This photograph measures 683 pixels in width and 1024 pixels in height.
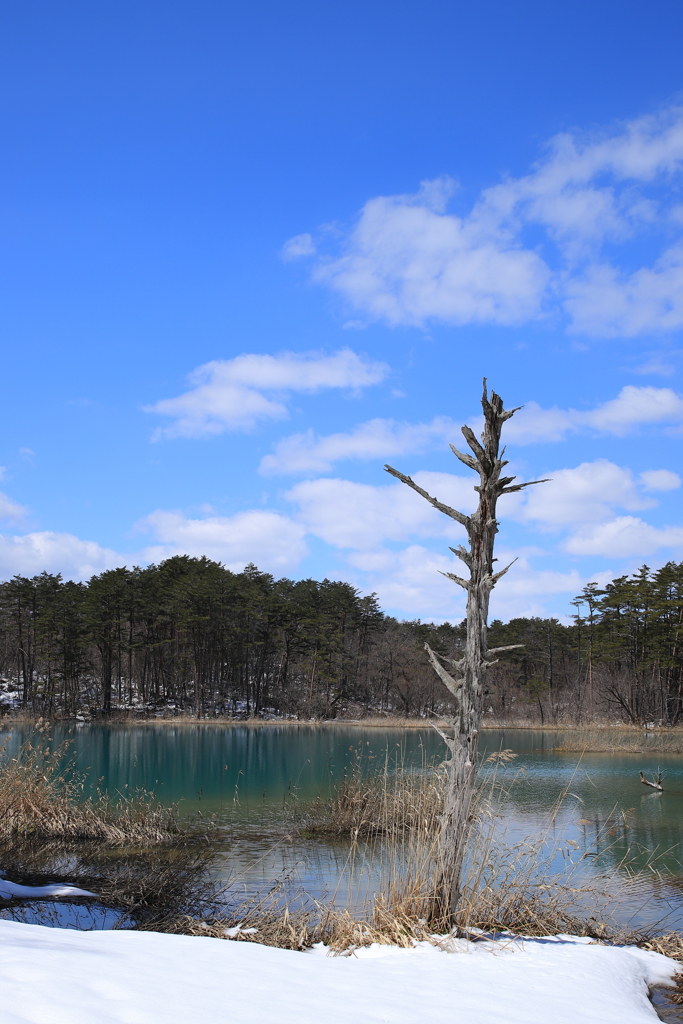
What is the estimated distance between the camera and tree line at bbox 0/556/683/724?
47.8 m

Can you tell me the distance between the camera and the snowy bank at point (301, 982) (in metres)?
2.42

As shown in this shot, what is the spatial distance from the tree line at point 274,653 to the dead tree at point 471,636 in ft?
141

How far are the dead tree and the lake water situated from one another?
788 millimetres

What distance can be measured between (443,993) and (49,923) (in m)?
4.59

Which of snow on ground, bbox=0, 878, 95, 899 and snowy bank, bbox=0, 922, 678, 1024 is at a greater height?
snowy bank, bbox=0, 922, 678, 1024

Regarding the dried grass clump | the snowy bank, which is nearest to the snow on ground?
the dried grass clump

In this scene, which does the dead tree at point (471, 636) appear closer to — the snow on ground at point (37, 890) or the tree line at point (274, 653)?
the snow on ground at point (37, 890)

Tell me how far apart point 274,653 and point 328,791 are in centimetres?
4416

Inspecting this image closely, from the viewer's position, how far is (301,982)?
3.21 m

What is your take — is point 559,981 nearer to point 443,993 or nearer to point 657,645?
point 443,993

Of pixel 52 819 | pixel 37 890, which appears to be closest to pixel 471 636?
pixel 37 890

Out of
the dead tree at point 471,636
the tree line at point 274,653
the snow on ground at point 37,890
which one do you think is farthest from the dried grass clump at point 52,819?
the tree line at point 274,653

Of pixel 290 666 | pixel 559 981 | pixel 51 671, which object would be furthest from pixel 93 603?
pixel 559 981

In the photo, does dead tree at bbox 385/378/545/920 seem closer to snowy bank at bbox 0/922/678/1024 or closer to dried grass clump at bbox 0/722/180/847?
snowy bank at bbox 0/922/678/1024
